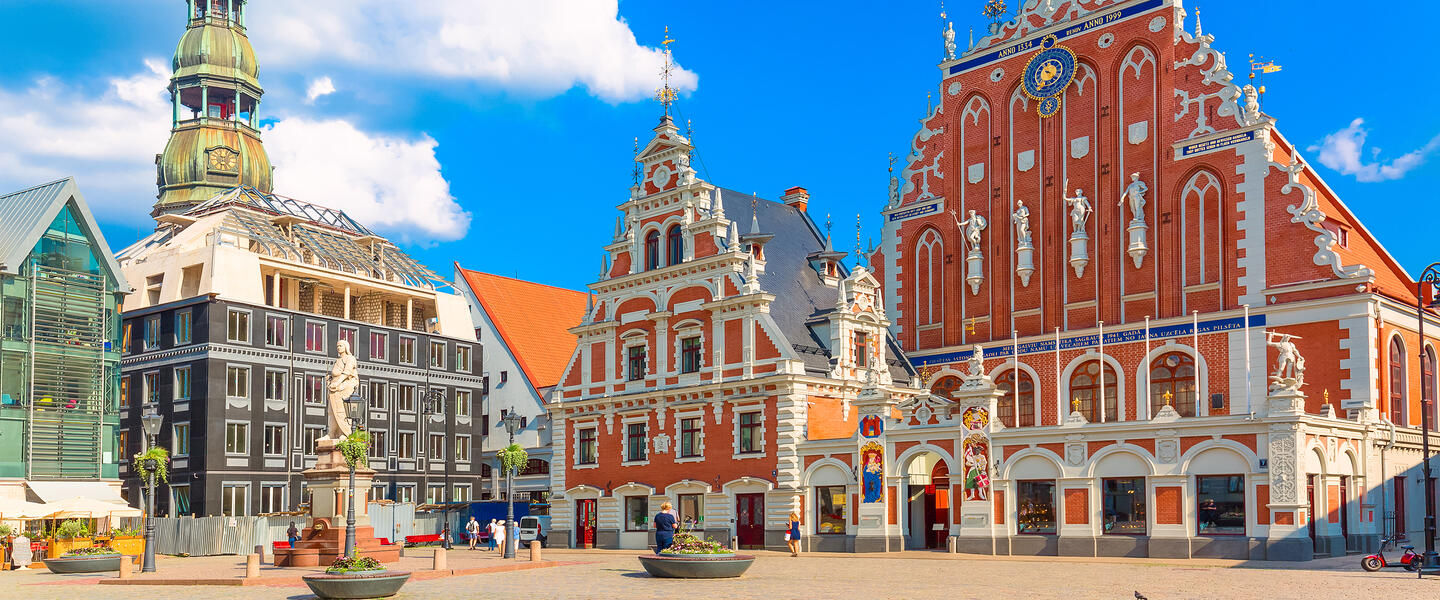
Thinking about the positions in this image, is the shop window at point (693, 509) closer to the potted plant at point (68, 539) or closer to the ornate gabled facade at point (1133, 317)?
the ornate gabled facade at point (1133, 317)

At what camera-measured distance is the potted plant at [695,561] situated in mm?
29750

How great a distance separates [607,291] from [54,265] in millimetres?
21463

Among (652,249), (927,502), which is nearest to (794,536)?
(927,502)

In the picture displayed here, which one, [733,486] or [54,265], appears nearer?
[733,486]

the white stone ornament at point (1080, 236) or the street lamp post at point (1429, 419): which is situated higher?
the white stone ornament at point (1080, 236)

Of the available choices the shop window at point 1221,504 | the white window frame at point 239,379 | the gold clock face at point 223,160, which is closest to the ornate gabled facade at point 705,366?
the shop window at point 1221,504

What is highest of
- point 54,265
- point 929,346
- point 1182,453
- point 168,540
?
point 54,265

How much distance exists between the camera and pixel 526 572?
34938 mm

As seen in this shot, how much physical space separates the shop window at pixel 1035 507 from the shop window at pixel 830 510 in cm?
639

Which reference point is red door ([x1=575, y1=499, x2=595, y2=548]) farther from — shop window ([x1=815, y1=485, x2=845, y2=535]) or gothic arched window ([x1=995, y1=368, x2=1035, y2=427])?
gothic arched window ([x1=995, y1=368, x2=1035, y2=427])

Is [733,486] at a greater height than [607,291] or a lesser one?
lesser

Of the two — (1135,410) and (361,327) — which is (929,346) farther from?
(361,327)

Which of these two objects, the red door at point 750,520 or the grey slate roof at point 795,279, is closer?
the red door at point 750,520

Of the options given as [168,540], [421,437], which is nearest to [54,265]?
[168,540]
